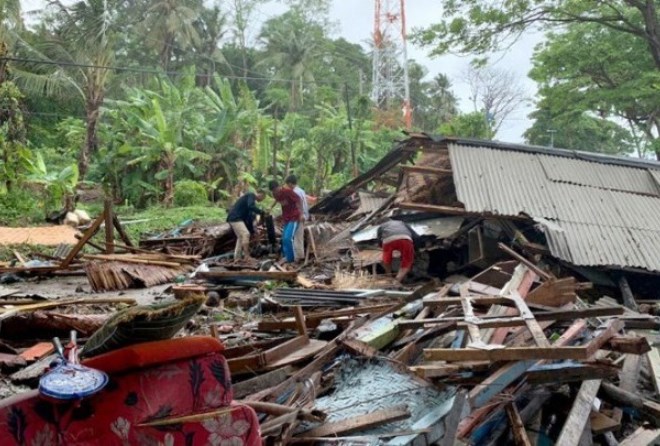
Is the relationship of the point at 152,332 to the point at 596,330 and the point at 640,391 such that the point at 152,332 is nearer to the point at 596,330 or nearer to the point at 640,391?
the point at 596,330

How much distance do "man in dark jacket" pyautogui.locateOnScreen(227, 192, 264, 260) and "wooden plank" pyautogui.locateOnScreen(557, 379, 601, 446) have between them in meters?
7.34

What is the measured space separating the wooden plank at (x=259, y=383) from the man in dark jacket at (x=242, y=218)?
659 cm

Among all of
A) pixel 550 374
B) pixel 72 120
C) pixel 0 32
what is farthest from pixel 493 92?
pixel 550 374

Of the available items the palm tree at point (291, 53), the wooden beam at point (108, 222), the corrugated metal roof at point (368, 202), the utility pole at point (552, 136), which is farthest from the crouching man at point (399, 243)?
the palm tree at point (291, 53)

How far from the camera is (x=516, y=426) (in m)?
3.19

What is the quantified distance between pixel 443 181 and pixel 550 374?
6790 mm

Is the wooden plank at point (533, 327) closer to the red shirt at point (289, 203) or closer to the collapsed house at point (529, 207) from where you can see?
the collapsed house at point (529, 207)

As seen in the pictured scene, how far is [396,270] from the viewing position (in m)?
8.84

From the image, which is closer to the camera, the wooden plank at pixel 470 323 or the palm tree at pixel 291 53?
the wooden plank at pixel 470 323

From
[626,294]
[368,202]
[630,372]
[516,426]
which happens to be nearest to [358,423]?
[516,426]

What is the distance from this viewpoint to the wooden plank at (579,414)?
3.12 m

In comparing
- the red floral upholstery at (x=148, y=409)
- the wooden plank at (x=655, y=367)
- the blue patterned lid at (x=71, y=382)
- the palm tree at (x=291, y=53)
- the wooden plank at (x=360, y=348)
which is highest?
the palm tree at (x=291, y=53)

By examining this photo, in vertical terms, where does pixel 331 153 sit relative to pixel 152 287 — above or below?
above

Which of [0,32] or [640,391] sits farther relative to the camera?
[0,32]
